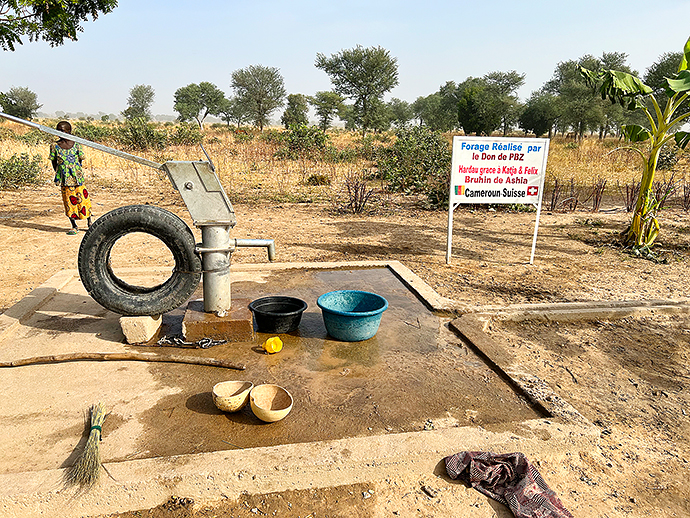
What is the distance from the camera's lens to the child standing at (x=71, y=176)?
6953mm

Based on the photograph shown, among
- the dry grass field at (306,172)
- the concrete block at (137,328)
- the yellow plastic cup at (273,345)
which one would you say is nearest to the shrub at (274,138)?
the dry grass field at (306,172)

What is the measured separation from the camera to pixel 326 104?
1698 inches

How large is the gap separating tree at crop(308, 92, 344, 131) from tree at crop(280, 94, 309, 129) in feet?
4.17

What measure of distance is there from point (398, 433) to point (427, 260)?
400 cm

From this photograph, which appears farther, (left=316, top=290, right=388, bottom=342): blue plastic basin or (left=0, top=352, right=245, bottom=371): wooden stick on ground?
(left=316, top=290, right=388, bottom=342): blue plastic basin

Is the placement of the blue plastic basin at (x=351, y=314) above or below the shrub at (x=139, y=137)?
below

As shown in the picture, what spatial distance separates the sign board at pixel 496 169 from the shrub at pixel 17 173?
11767 mm

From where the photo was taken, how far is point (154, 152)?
60.0 ft

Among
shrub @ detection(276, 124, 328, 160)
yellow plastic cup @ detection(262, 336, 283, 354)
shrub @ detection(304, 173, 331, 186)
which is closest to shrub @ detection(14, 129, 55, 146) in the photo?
shrub @ detection(276, 124, 328, 160)

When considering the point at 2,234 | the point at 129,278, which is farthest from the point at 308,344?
the point at 2,234

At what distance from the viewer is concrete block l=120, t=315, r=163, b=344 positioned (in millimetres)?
3371

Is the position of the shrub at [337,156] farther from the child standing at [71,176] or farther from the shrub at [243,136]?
the child standing at [71,176]

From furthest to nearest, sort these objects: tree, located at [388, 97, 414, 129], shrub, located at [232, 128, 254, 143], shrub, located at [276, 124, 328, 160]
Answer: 1. tree, located at [388, 97, 414, 129]
2. shrub, located at [232, 128, 254, 143]
3. shrub, located at [276, 124, 328, 160]

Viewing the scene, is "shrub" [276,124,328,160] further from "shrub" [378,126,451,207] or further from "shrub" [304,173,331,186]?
"shrub" [378,126,451,207]
